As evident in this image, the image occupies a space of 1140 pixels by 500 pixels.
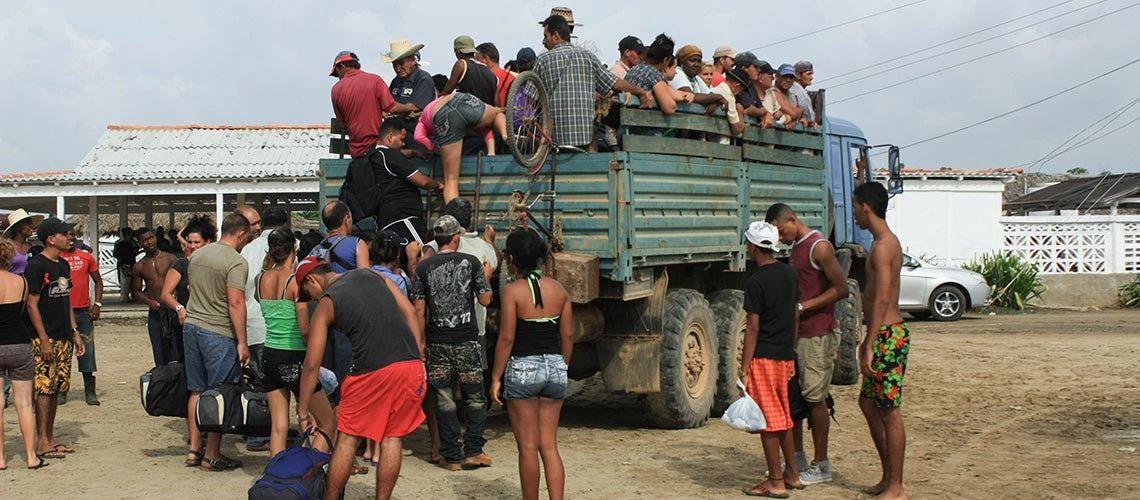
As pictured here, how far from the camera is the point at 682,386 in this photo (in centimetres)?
900

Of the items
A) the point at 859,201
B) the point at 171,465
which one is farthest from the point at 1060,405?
the point at 171,465

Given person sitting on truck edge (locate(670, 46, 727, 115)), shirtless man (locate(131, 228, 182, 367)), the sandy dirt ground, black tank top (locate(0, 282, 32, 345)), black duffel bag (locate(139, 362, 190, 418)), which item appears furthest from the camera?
shirtless man (locate(131, 228, 182, 367))

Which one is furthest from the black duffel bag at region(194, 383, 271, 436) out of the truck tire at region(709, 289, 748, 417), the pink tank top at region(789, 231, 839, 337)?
the truck tire at region(709, 289, 748, 417)

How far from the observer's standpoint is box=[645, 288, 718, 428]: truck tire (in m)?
8.89

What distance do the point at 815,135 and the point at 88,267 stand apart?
286 inches

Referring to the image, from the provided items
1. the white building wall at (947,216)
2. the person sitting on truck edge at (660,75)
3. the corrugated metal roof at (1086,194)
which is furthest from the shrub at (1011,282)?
the person sitting on truck edge at (660,75)

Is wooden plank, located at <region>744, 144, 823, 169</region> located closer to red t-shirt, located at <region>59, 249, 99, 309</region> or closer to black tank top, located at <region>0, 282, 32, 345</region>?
black tank top, located at <region>0, 282, 32, 345</region>

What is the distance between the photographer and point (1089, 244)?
23266 millimetres

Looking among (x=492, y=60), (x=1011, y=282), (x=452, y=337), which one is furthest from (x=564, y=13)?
(x=1011, y=282)

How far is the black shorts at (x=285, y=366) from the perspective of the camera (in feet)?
22.7

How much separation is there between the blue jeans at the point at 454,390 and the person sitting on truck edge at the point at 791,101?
456cm

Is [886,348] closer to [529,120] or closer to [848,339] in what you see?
[529,120]

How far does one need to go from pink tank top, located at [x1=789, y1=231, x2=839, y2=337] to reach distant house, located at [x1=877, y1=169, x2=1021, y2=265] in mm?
18961

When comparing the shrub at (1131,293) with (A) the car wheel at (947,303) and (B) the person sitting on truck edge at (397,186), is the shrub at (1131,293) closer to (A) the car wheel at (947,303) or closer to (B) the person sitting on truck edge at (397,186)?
(A) the car wheel at (947,303)
